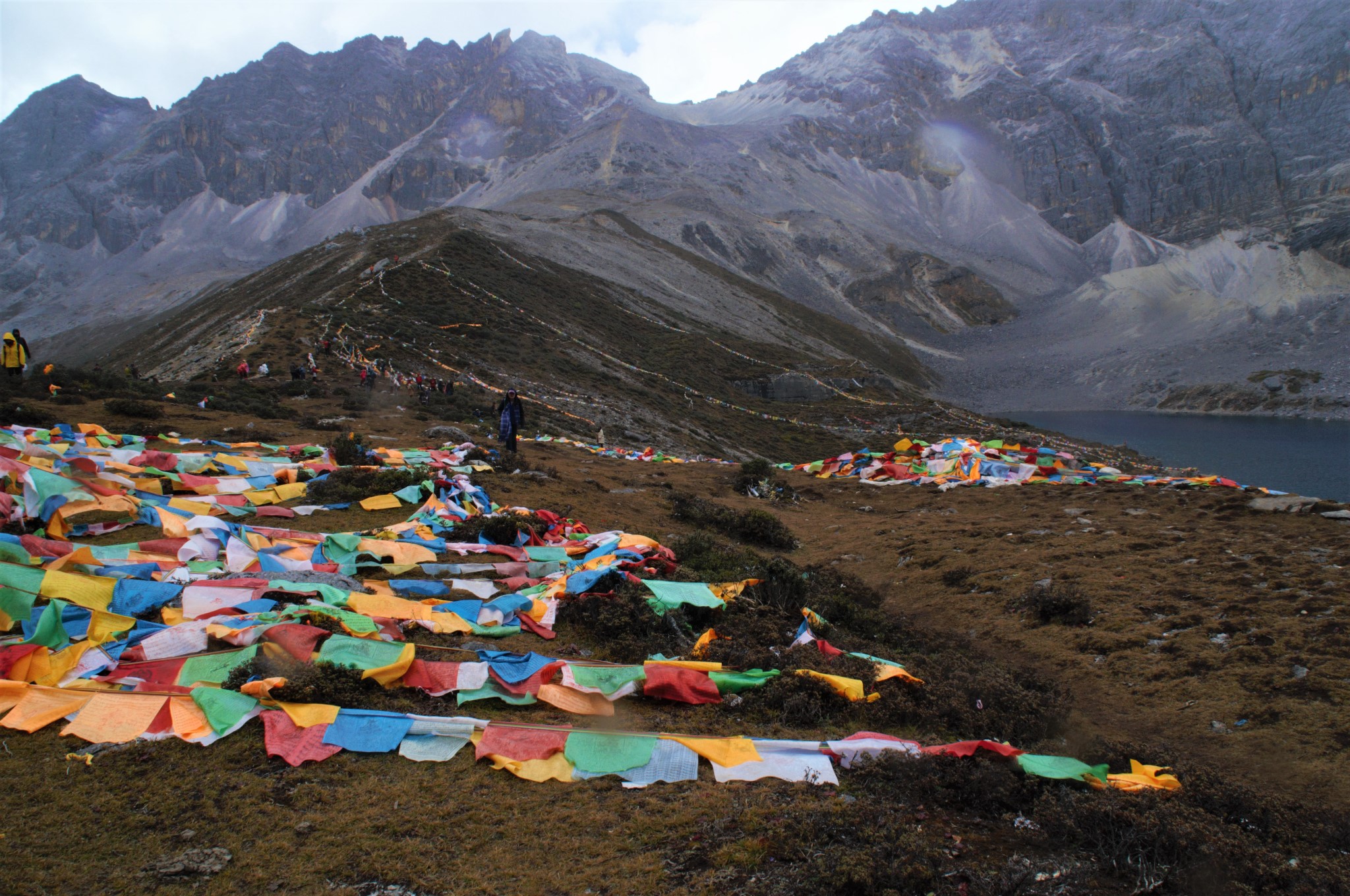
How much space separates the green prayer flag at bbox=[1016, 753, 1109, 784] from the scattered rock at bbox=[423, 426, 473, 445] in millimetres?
14434

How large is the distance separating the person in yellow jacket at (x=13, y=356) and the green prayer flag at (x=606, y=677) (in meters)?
17.1

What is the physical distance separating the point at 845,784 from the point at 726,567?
5062mm

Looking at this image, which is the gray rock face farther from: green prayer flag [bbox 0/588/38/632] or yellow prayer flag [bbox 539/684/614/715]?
yellow prayer flag [bbox 539/684/614/715]

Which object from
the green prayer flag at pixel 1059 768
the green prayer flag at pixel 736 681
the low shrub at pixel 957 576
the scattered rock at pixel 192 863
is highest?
the scattered rock at pixel 192 863

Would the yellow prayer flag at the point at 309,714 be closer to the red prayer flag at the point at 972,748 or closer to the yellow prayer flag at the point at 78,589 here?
the yellow prayer flag at the point at 78,589

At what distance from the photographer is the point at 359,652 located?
18.1ft

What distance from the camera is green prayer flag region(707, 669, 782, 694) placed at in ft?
18.7

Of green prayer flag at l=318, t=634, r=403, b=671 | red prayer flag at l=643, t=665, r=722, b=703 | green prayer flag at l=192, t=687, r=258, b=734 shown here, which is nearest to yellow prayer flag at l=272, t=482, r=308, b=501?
green prayer flag at l=318, t=634, r=403, b=671

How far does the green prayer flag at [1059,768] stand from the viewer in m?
4.39

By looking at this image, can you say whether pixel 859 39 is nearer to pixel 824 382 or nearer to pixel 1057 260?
pixel 1057 260

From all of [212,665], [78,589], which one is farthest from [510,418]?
[212,665]

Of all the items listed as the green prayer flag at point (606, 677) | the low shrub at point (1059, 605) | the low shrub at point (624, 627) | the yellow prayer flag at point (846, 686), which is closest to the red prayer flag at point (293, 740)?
the green prayer flag at point (606, 677)

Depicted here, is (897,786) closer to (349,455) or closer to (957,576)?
(957,576)

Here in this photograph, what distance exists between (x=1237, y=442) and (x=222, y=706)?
62.5m
